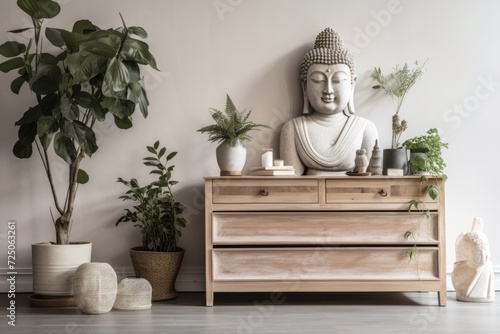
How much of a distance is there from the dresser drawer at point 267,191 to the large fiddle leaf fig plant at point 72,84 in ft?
2.25

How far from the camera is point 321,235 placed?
11.1 ft

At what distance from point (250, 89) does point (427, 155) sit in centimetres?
120

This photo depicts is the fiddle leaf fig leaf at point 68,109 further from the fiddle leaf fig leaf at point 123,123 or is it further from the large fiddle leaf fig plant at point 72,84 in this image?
the fiddle leaf fig leaf at point 123,123

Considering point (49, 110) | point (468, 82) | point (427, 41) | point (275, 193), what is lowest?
point (275, 193)

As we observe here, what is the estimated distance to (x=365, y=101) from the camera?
3941 millimetres

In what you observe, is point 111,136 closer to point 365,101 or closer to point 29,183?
point 29,183

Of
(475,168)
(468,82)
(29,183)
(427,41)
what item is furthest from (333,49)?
(29,183)

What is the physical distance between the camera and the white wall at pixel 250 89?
12.8 ft

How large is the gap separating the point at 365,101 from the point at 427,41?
565 mm

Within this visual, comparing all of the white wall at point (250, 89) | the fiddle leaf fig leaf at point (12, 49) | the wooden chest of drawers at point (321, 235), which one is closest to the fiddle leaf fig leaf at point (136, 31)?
the white wall at point (250, 89)

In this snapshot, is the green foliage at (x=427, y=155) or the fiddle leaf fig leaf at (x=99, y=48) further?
the green foliage at (x=427, y=155)

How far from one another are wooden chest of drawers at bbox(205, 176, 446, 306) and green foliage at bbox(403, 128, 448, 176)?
0.30 feet

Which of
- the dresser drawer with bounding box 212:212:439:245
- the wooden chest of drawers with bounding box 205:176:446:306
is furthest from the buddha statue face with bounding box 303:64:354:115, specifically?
the dresser drawer with bounding box 212:212:439:245

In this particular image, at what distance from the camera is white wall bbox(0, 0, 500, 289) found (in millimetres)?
3895
